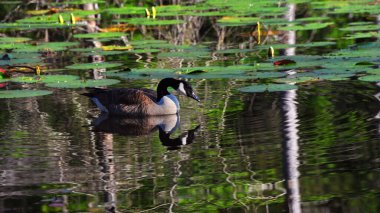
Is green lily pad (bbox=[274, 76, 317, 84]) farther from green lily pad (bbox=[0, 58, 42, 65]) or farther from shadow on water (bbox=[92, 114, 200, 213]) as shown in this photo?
green lily pad (bbox=[0, 58, 42, 65])

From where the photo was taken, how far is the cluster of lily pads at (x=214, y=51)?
11820 millimetres

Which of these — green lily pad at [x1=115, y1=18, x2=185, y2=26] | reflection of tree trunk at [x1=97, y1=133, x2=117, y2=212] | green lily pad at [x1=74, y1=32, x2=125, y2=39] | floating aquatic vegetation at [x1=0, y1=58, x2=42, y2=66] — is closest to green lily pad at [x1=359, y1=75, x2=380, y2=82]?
reflection of tree trunk at [x1=97, y1=133, x2=117, y2=212]

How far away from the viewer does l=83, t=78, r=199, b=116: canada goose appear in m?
10.7

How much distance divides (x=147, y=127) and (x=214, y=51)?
454cm

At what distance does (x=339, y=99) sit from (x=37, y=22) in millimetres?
7576

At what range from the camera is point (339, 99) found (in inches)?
422

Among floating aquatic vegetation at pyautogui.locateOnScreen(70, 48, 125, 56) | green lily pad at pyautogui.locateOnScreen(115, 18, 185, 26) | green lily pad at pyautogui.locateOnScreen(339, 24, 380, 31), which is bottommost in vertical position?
floating aquatic vegetation at pyautogui.locateOnScreen(70, 48, 125, 56)

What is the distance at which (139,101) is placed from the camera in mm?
10703

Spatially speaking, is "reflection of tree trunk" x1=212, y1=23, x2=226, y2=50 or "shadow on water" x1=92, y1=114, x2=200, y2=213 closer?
"shadow on water" x1=92, y1=114, x2=200, y2=213

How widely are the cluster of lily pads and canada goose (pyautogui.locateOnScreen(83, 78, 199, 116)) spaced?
76cm

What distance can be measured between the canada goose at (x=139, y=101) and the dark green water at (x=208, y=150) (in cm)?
15

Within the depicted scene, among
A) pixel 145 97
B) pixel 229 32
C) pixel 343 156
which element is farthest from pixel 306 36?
pixel 343 156

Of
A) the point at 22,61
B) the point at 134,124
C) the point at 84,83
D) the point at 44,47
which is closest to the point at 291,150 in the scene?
the point at 134,124

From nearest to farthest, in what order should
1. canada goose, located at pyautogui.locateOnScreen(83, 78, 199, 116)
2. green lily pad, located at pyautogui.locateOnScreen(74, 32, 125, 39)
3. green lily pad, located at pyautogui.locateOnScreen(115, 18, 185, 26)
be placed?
1. canada goose, located at pyautogui.locateOnScreen(83, 78, 199, 116)
2. green lily pad, located at pyautogui.locateOnScreen(74, 32, 125, 39)
3. green lily pad, located at pyautogui.locateOnScreen(115, 18, 185, 26)
